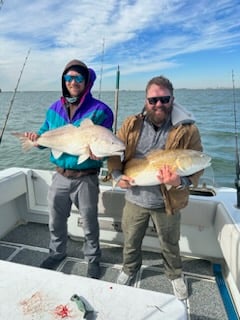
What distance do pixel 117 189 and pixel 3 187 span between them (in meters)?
1.31

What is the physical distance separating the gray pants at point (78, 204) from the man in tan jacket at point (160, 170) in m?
0.34

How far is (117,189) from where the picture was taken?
3227 millimetres

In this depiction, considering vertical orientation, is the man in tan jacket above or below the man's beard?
below

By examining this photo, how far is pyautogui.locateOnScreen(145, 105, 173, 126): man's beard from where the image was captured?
2244mm

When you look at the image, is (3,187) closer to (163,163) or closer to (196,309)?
(163,163)

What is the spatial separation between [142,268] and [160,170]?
4.79 feet

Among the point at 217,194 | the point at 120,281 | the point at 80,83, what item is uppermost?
the point at 80,83

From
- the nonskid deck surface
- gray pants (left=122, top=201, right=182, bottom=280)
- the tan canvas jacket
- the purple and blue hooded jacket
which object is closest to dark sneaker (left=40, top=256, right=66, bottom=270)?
the nonskid deck surface

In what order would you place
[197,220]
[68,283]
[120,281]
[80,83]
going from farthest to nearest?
1. [197,220]
2. [120,281]
3. [80,83]
4. [68,283]

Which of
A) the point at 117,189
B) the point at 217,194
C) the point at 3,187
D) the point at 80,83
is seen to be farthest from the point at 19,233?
the point at 217,194

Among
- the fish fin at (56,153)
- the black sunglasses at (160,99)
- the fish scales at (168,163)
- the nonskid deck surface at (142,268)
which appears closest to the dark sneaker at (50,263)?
the nonskid deck surface at (142,268)

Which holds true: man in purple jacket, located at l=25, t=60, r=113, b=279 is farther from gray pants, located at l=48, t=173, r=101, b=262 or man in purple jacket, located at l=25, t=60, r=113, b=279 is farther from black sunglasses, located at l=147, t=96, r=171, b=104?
black sunglasses, located at l=147, t=96, r=171, b=104

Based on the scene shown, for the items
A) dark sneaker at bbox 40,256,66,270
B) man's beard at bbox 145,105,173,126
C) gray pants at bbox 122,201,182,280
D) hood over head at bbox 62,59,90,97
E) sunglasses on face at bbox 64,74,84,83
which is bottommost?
dark sneaker at bbox 40,256,66,270

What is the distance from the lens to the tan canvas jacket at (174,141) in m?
2.29
